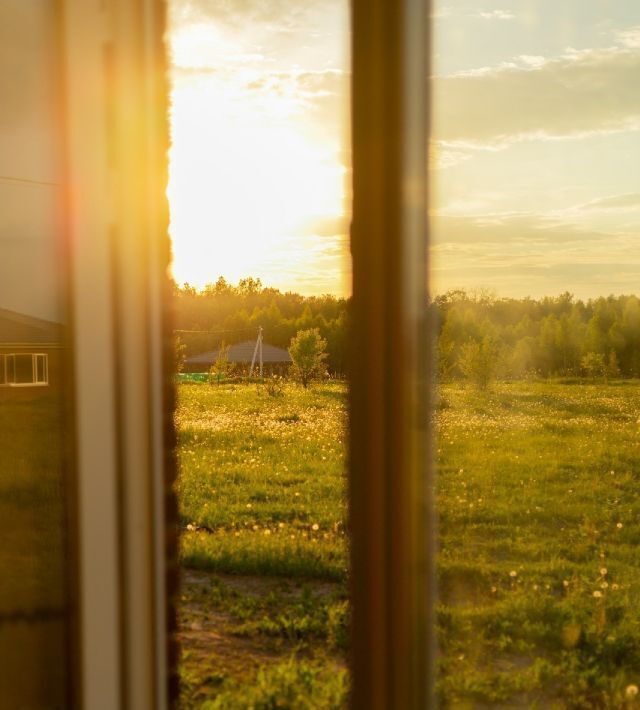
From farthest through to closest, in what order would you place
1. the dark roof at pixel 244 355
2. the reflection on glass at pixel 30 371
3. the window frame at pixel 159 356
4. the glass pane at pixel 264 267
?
the dark roof at pixel 244 355
the glass pane at pixel 264 267
the reflection on glass at pixel 30 371
the window frame at pixel 159 356

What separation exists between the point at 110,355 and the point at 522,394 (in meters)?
0.55

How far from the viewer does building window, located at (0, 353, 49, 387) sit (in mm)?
1101

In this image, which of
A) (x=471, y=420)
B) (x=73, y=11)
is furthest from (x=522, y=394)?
(x=73, y=11)

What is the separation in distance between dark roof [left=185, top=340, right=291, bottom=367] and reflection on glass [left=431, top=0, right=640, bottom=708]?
406 millimetres

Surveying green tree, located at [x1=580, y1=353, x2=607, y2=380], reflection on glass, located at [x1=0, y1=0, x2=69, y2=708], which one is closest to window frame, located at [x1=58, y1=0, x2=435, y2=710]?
reflection on glass, located at [x1=0, y1=0, x2=69, y2=708]

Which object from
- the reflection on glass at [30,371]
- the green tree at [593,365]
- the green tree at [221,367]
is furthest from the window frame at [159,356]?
the green tree at [221,367]

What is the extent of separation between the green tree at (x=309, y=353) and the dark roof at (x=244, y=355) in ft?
0.06

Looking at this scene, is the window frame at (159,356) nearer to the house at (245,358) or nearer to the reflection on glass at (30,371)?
the reflection on glass at (30,371)

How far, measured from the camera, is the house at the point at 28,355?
1.09m

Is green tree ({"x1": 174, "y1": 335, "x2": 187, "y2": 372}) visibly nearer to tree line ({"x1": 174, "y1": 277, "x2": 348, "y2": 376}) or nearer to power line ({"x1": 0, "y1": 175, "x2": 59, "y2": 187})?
tree line ({"x1": 174, "y1": 277, "x2": 348, "y2": 376})

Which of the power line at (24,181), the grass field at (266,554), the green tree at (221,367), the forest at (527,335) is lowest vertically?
the grass field at (266,554)

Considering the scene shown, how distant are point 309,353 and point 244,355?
17 cm

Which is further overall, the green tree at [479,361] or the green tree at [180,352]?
the green tree at [180,352]

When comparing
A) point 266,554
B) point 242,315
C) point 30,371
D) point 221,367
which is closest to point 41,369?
point 30,371
